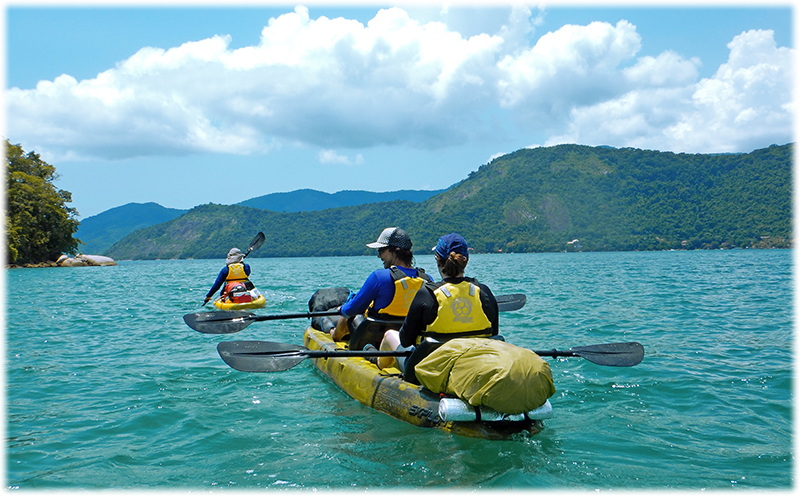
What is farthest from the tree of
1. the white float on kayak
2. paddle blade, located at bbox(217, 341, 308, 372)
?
A: the white float on kayak

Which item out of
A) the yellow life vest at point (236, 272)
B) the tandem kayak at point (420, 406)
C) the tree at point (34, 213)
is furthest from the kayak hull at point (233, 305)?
the tree at point (34, 213)

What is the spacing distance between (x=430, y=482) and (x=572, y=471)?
3.54 ft

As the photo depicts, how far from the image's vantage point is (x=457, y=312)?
469 cm

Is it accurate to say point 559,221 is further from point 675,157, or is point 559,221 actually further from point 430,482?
point 430,482

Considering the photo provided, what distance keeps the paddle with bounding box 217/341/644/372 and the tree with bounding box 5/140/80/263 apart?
151 ft

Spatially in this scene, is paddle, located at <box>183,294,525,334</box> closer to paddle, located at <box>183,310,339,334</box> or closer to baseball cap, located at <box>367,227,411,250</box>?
paddle, located at <box>183,310,339,334</box>

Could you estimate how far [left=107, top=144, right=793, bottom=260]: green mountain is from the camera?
108000 millimetres

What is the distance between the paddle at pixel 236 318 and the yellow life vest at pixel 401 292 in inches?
83.1

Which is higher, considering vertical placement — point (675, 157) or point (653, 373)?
point (675, 157)

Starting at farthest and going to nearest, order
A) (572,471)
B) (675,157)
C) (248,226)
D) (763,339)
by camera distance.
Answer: (248,226) → (675,157) → (763,339) → (572,471)

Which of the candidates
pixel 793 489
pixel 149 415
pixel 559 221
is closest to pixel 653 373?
pixel 793 489

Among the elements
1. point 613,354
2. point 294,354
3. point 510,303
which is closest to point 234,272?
point 510,303

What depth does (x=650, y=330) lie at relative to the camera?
10.2 metres

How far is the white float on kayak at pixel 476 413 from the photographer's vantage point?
4.11 m
